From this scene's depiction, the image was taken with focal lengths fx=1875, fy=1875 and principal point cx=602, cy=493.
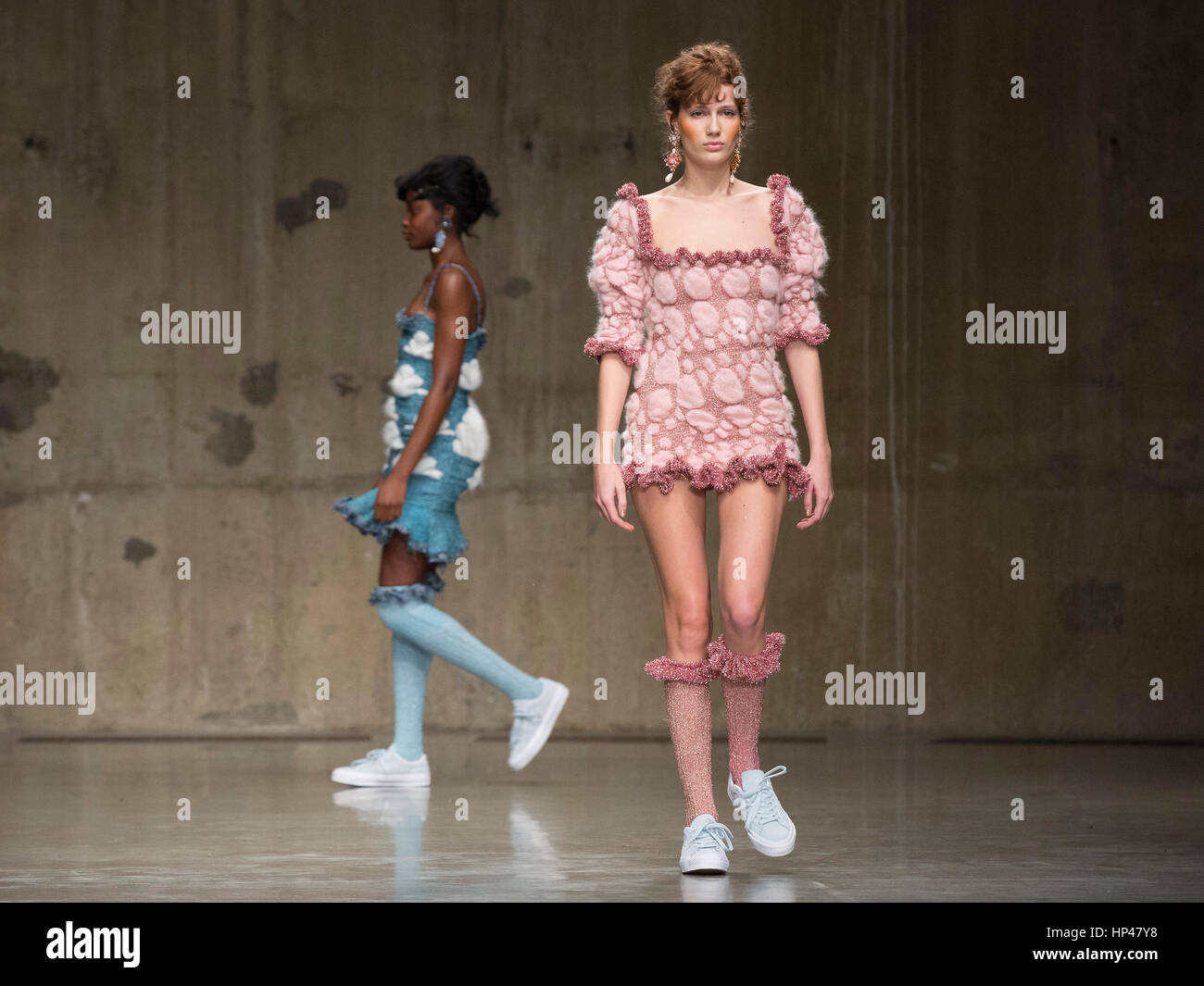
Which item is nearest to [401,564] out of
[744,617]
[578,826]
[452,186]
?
[452,186]

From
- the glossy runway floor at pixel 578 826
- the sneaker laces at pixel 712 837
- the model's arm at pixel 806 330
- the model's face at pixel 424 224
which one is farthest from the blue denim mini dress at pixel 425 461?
the sneaker laces at pixel 712 837

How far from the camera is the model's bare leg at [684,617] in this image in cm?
365

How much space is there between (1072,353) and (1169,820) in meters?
2.74

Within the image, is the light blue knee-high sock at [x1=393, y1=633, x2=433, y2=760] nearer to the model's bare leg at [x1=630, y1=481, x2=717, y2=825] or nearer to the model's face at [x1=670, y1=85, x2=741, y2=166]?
the model's bare leg at [x1=630, y1=481, x2=717, y2=825]

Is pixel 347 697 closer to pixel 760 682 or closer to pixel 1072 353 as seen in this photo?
pixel 1072 353

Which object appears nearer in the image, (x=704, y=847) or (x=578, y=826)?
(x=704, y=847)

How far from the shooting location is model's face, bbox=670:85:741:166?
3697 millimetres

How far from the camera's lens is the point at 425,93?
704 cm

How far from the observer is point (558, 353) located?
7.00 metres

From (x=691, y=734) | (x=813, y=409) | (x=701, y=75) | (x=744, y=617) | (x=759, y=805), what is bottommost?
(x=759, y=805)

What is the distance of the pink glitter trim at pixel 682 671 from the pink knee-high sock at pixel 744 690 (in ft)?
0.21

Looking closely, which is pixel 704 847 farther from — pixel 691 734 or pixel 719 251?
pixel 719 251

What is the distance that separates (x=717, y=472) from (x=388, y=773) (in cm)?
203

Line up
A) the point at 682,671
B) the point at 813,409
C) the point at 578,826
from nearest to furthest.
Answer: the point at 682,671, the point at 813,409, the point at 578,826
